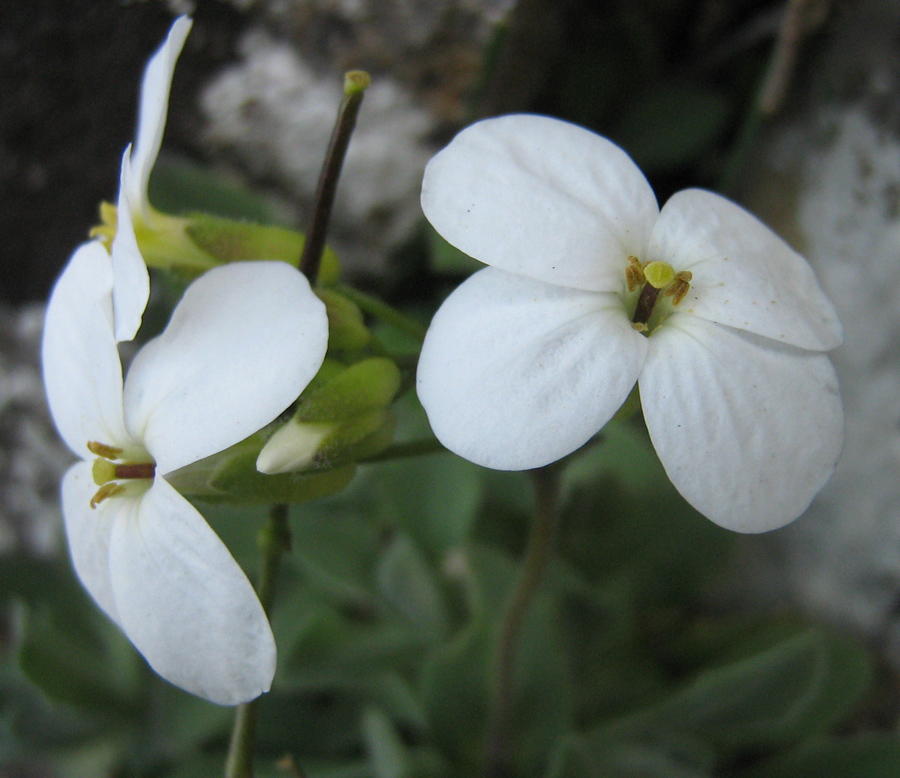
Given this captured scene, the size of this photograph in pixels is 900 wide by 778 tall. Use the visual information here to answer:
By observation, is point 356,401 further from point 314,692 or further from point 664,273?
point 314,692

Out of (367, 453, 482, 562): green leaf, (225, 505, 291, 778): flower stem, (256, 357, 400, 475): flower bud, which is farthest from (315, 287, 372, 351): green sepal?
(367, 453, 482, 562): green leaf

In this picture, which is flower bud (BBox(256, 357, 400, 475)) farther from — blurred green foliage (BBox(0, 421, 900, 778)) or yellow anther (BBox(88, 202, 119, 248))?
blurred green foliage (BBox(0, 421, 900, 778))

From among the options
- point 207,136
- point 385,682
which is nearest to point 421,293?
point 207,136

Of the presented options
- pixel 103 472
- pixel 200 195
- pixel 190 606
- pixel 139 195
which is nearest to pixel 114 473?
pixel 103 472

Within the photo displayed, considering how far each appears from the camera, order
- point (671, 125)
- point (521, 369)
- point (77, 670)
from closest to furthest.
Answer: point (521, 369)
point (77, 670)
point (671, 125)

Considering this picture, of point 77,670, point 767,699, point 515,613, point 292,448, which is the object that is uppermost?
point 292,448

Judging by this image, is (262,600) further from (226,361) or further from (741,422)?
(741,422)
